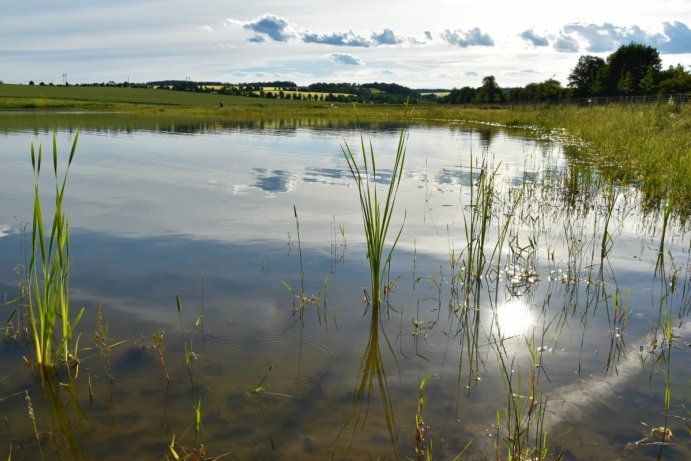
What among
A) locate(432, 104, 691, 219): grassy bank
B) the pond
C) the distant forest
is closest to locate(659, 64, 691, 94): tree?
the distant forest

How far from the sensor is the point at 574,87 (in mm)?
92188

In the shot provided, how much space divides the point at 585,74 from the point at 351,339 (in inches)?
3991

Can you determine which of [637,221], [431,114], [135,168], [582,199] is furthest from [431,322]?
[431,114]

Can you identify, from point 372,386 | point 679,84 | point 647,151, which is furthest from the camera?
point 679,84

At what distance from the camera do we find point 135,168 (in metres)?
14.4

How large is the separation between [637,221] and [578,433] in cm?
625

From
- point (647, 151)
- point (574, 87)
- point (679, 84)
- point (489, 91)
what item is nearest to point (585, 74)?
point (574, 87)

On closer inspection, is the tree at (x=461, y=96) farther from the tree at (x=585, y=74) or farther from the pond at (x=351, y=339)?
the pond at (x=351, y=339)

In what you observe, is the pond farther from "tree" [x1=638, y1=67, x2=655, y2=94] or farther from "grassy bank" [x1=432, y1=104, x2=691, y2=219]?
"tree" [x1=638, y1=67, x2=655, y2=94]

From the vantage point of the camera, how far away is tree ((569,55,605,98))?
3504 inches

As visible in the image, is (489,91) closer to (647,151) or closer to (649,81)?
(649,81)

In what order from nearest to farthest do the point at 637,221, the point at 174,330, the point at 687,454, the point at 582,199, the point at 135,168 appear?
the point at 687,454
the point at 174,330
the point at 637,221
the point at 582,199
the point at 135,168

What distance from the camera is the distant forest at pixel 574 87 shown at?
6153cm

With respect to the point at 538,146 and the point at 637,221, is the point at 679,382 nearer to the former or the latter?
the point at 637,221
